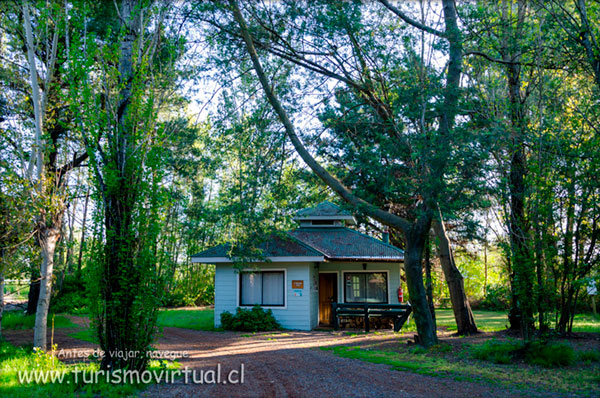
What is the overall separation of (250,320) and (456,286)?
6.99m

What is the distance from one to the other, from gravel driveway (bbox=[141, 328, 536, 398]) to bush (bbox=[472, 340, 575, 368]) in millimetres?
2168

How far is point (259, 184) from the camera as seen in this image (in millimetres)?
10930

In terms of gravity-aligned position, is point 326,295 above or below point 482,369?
above

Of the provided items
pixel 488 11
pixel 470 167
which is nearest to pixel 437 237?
pixel 470 167

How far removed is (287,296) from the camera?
50.1ft

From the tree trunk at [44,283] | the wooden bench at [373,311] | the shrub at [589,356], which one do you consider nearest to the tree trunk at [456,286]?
the wooden bench at [373,311]

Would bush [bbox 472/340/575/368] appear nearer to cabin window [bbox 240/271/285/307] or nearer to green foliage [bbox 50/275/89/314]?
cabin window [bbox 240/271/285/307]

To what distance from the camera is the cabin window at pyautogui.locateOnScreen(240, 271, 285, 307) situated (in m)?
15.5

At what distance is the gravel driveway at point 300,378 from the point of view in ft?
19.4

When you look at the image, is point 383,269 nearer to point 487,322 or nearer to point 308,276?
point 308,276

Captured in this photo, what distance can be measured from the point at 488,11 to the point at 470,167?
5153mm

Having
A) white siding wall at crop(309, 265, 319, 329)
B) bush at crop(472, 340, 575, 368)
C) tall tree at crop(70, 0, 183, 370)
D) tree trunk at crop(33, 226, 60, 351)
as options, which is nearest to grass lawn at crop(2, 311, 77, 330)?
tree trunk at crop(33, 226, 60, 351)

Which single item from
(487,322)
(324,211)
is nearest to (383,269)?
(324,211)

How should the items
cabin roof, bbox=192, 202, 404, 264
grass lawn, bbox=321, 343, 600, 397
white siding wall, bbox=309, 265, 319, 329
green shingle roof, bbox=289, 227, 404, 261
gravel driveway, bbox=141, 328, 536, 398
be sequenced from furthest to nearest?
green shingle roof, bbox=289, 227, 404, 261, white siding wall, bbox=309, 265, 319, 329, cabin roof, bbox=192, 202, 404, 264, grass lawn, bbox=321, 343, 600, 397, gravel driveway, bbox=141, 328, 536, 398
